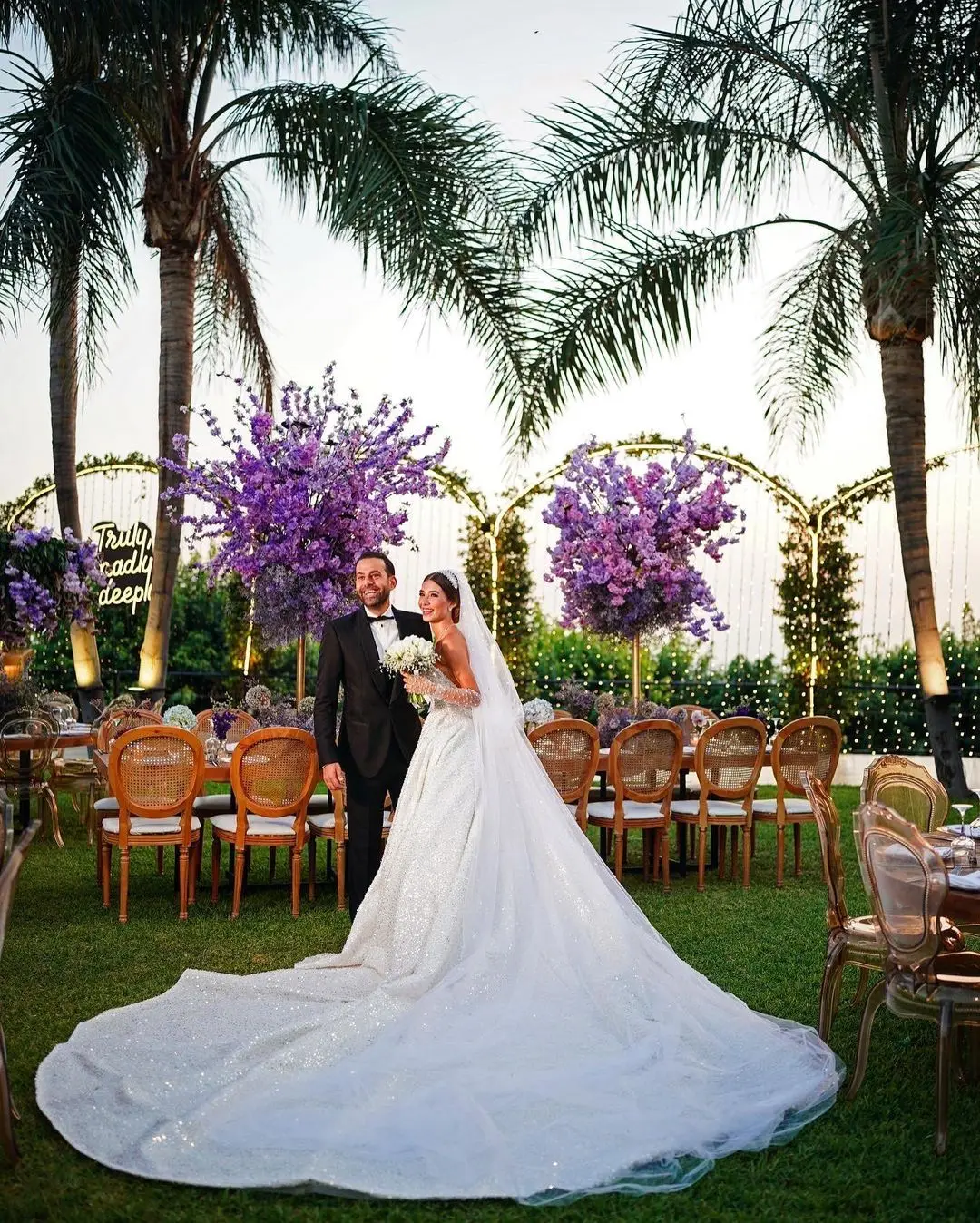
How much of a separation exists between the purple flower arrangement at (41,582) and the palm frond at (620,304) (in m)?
4.04

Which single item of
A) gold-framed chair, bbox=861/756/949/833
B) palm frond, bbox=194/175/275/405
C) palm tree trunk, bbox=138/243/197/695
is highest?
palm frond, bbox=194/175/275/405

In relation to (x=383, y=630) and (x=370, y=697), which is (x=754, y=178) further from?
(x=370, y=697)

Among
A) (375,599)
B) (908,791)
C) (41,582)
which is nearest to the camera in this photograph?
(908,791)

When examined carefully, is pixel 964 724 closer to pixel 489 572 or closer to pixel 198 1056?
pixel 489 572

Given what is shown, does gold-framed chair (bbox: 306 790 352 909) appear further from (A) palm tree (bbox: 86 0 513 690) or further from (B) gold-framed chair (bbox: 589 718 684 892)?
(A) palm tree (bbox: 86 0 513 690)

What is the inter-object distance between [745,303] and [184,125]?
15.4 ft

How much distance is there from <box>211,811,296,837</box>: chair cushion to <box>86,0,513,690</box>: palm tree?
2369 mm

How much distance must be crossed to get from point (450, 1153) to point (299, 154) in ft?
26.9

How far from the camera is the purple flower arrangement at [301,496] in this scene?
7953 millimetres

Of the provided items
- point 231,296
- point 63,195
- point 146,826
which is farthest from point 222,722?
point 231,296

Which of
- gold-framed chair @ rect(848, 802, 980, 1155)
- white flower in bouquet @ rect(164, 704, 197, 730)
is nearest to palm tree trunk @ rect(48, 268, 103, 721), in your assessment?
white flower in bouquet @ rect(164, 704, 197, 730)

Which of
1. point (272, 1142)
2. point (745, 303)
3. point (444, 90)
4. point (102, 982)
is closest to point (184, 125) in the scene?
point (444, 90)

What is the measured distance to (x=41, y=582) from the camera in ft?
34.9

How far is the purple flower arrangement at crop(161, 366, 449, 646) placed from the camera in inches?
313
